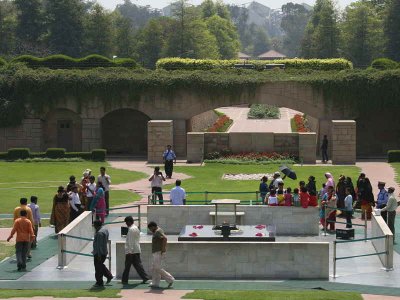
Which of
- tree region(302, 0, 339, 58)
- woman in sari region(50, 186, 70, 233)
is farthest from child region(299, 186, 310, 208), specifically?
tree region(302, 0, 339, 58)

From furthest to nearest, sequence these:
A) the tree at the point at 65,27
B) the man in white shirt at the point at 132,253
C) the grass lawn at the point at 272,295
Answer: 1. the tree at the point at 65,27
2. the man in white shirt at the point at 132,253
3. the grass lawn at the point at 272,295

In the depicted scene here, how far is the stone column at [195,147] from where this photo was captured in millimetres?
45319

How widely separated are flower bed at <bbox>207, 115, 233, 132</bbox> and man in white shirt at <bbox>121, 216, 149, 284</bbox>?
37536 mm

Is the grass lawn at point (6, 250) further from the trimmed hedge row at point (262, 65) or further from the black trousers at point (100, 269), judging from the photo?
the trimmed hedge row at point (262, 65)

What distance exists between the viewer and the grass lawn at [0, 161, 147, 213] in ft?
110

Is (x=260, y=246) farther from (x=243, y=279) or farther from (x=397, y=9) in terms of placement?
(x=397, y=9)

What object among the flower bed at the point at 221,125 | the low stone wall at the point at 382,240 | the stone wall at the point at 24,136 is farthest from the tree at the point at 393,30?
the low stone wall at the point at 382,240

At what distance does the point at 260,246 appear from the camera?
21.1 metres

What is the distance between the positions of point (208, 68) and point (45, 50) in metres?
40.1

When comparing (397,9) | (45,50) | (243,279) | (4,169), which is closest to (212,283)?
(243,279)

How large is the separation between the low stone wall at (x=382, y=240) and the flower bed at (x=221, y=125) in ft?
110

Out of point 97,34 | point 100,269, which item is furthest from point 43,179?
point 97,34

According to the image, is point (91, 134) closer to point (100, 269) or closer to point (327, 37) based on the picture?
point (100, 269)

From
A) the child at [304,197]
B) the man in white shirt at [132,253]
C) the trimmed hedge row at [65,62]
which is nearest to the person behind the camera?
the man in white shirt at [132,253]
